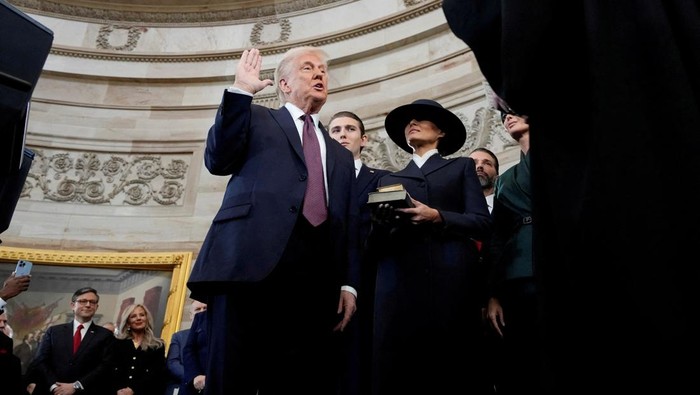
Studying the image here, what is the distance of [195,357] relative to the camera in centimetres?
394

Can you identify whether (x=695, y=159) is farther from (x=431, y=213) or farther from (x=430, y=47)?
(x=430, y=47)

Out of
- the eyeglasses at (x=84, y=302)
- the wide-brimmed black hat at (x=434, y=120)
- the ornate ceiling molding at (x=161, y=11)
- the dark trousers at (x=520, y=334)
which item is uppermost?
the ornate ceiling molding at (x=161, y=11)

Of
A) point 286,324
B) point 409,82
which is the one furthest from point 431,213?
point 409,82

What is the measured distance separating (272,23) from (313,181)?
6.70 metres

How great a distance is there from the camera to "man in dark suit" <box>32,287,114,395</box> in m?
4.12

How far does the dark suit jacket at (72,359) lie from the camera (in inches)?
164

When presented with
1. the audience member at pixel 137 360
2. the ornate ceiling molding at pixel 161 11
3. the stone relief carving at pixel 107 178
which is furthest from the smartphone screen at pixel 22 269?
the ornate ceiling molding at pixel 161 11

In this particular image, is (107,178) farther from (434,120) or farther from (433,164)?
(433,164)

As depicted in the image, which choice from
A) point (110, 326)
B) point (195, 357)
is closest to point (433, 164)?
point (195, 357)

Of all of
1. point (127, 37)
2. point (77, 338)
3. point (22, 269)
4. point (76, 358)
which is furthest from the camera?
point (127, 37)

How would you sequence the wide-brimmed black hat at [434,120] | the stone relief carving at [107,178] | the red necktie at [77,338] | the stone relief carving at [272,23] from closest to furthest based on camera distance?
the wide-brimmed black hat at [434,120] → the red necktie at [77,338] → the stone relief carving at [107,178] → the stone relief carving at [272,23]

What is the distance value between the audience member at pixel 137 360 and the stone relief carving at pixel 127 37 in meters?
5.01

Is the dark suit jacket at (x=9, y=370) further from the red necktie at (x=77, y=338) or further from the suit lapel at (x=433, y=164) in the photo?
the suit lapel at (x=433, y=164)

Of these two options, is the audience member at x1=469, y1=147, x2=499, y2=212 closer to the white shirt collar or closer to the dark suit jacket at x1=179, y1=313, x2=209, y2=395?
the white shirt collar
